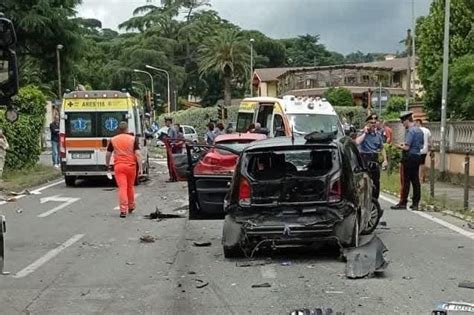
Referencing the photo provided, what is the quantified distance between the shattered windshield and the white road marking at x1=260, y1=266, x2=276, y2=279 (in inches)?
626

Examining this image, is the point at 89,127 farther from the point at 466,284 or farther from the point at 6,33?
the point at 466,284

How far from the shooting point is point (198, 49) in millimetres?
92562

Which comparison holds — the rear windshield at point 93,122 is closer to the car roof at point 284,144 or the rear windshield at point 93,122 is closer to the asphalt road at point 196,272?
the asphalt road at point 196,272

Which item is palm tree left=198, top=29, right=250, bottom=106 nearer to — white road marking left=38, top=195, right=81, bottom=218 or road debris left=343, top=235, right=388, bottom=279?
white road marking left=38, top=195, right=81, bottom=218

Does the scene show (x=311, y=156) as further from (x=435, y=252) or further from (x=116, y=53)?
(x=116, y=53)

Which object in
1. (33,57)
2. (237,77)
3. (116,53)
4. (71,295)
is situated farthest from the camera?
(116,53)

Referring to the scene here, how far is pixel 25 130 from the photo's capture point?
26.9m

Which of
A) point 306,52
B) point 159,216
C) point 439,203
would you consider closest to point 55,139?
point 159,216

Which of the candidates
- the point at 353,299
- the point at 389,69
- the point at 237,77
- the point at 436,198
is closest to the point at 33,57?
the point at 436,198

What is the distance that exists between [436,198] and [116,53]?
8881cm

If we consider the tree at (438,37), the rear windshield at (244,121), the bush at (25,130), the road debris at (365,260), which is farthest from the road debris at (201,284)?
the tree at (438,37)

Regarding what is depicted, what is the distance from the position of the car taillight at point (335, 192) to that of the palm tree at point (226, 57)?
238ft

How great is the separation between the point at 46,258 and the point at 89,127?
40.5 feet

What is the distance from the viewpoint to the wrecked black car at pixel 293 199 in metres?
10.3
